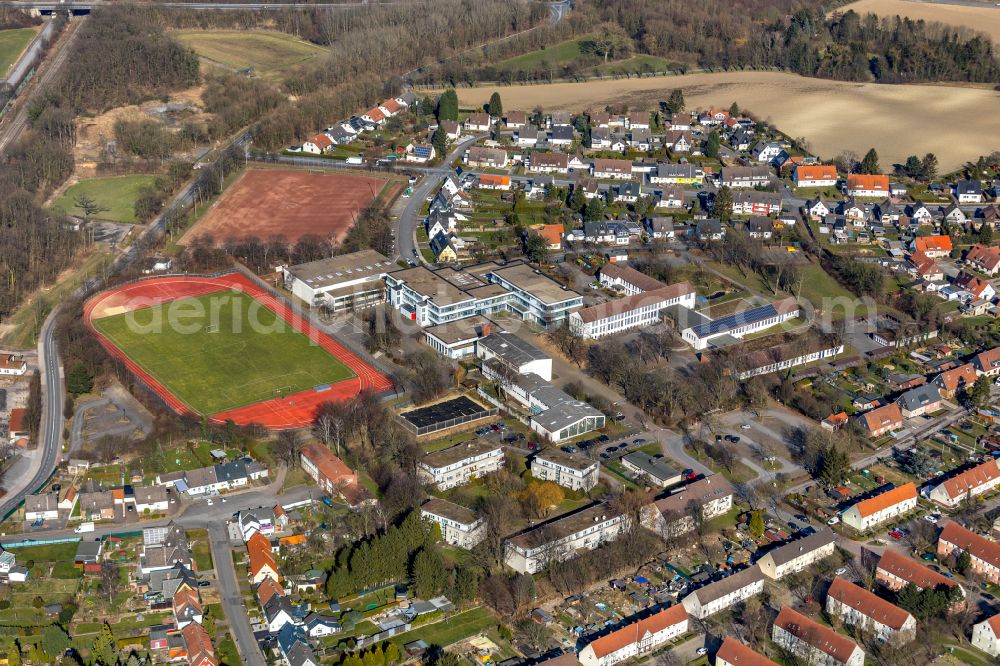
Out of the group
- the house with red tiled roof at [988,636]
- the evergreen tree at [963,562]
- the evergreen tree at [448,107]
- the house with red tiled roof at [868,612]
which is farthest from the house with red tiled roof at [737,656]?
the evergreen tree at [448,107]

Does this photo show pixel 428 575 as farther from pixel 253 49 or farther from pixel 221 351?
pixel 253 49

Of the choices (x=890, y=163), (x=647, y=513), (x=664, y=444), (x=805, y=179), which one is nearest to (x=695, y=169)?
(x=805, y=179)

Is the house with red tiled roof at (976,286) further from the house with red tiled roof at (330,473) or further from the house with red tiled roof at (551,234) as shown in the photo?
the house with red tiled roof at (330,473)

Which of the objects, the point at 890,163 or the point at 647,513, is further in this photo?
the point at 890,163

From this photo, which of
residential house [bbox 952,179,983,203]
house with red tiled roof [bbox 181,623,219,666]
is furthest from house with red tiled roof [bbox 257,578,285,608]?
residential house [bbox 952,179,983,203]

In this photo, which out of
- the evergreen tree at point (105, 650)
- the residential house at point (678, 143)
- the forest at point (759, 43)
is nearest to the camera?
the evergreen tree at point (105, 650)

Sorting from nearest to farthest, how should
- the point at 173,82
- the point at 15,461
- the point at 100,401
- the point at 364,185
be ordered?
the point at 15,461 → the point at 100,401 → the point at 364,185 → the point at 173,82

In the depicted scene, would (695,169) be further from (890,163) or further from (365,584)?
(365,584)
